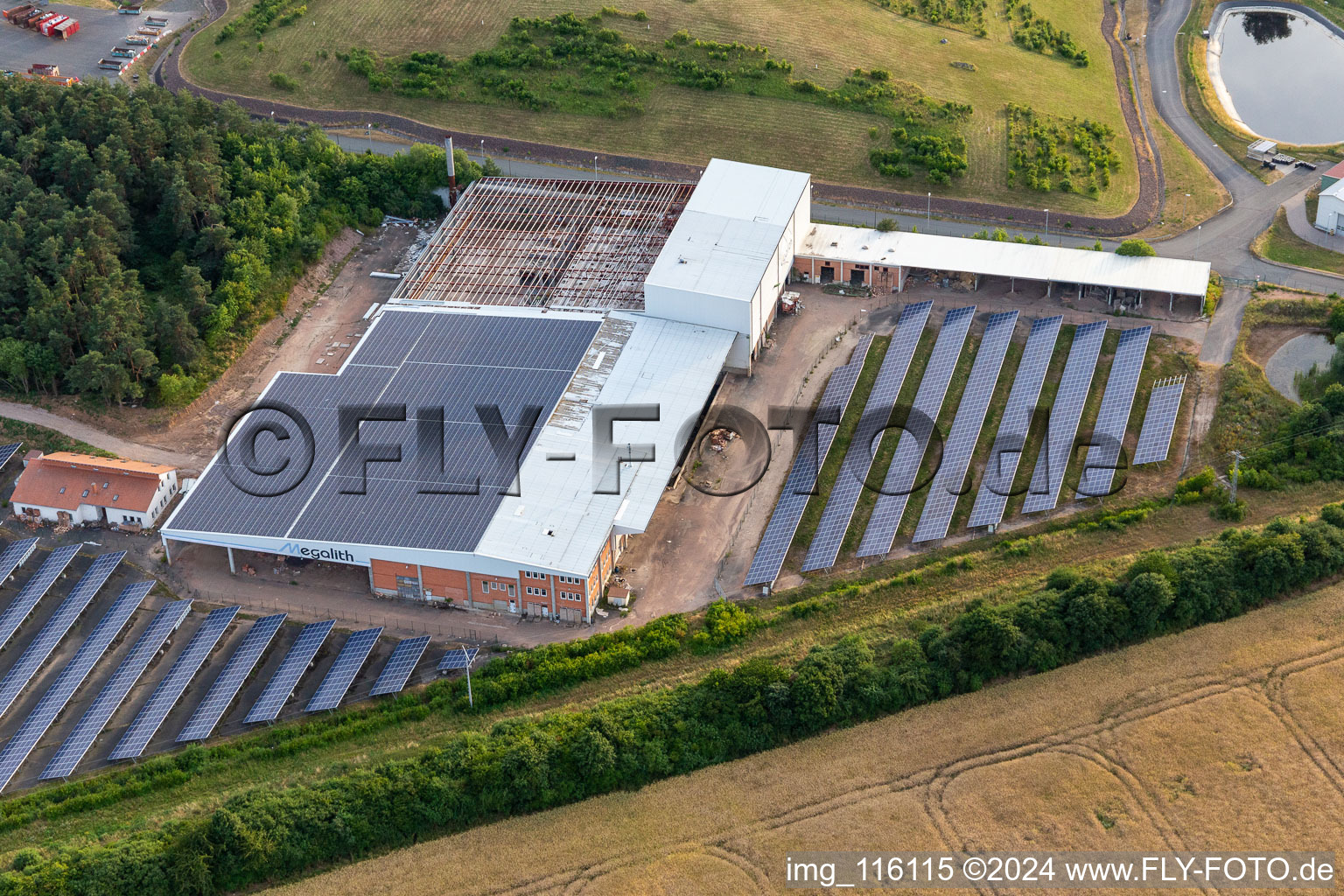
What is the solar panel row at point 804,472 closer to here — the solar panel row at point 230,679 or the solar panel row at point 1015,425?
the solar panel row at point 1015,425

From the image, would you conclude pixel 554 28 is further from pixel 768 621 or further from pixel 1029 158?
pixel 768 621

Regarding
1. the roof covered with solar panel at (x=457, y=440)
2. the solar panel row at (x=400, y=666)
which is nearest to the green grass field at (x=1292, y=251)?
the roof covered with solar panel at (x=457, y=440)

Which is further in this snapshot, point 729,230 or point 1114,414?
point 729,230

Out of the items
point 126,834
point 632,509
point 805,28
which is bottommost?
point 126,834

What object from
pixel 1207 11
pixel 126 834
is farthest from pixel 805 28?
pixel 126 834

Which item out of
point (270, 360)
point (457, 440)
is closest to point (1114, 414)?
point (457, 440)

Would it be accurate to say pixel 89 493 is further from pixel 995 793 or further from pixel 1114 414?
pixel 1114 414
